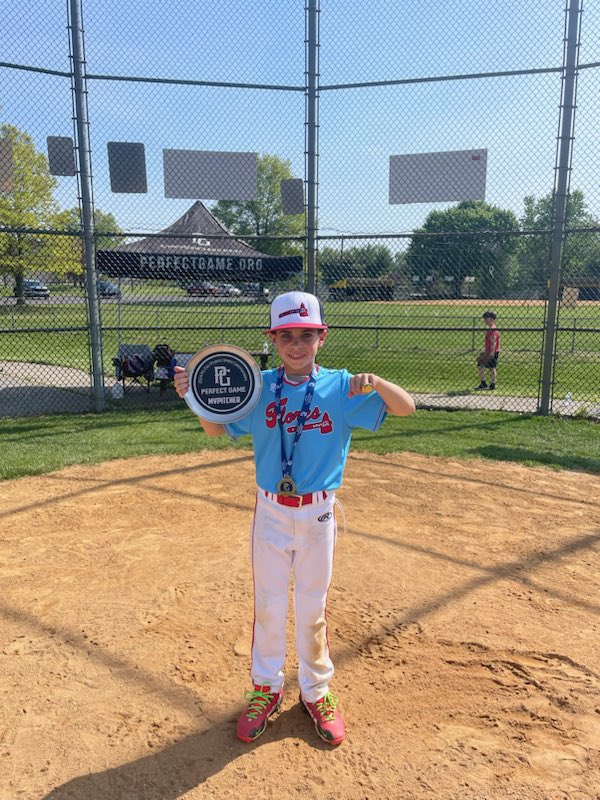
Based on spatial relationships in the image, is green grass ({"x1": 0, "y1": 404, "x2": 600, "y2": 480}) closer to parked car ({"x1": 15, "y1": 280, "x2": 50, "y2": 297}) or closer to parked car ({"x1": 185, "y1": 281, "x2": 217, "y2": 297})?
parked car ({"x1": 185, "y1": 281, "x2": 217, "y2": 297})

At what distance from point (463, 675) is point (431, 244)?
23.9 feet

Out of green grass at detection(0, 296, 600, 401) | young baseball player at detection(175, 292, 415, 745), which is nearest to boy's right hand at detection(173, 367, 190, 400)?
young baseball player at detection(175, 292, 415, 745)

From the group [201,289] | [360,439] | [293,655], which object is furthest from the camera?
[201,289]

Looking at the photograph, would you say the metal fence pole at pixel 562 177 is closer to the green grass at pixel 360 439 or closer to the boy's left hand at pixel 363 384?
the green grass at pixel 360 439

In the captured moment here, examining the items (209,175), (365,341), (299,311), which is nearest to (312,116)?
(209,175)

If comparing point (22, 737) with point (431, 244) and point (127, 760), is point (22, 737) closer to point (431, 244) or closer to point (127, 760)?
point (127, 760)

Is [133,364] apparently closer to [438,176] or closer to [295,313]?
[438,176]

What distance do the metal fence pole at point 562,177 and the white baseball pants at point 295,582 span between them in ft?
23.4

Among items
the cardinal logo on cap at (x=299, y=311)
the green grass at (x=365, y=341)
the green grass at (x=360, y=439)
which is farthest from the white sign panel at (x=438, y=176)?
the cardinal logo on cap at (x=299, y=311)

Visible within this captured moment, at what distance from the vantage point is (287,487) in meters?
2.44

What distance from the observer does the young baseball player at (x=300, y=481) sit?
2.49 m

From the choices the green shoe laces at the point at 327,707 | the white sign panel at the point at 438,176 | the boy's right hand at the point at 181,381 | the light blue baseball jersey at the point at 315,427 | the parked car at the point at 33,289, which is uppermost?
the white sign panel at the point at 438,176

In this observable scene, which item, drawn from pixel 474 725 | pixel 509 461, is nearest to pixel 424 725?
pixel 474 725

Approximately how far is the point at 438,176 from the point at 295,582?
746 cm
